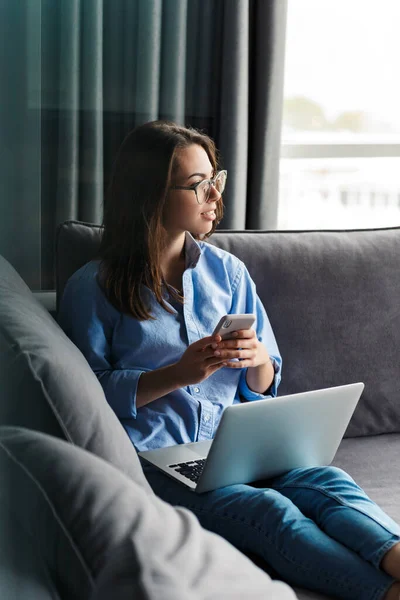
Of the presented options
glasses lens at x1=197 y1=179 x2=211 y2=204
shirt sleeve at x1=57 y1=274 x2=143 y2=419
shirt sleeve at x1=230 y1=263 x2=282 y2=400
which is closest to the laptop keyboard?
shirt sleeve at x1=57 y1=274 x2=143 y2=419

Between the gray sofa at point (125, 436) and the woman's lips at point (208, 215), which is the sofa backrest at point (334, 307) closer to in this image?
the gray sofa at point (125, 436)

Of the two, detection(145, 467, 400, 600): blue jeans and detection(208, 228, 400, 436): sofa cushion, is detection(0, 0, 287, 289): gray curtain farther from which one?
detection(145, 467, 400, 600): blue jeans

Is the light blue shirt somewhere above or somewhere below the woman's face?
below

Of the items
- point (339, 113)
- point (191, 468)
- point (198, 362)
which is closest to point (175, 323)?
point (198, 362)

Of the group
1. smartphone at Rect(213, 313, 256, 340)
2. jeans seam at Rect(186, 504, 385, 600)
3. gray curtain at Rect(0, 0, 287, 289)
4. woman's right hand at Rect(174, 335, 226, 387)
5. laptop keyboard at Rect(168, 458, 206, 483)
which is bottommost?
jeans seam at Rect(186, 504, 385, 600)

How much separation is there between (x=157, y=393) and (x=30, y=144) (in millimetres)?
555

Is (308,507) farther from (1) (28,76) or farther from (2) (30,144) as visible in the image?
(1) (28,76)

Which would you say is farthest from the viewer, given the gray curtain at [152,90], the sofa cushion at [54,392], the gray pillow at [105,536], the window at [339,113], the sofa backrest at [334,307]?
the window at [339,113]

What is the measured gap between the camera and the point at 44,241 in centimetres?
191

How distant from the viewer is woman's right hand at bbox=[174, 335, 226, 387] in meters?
1.35

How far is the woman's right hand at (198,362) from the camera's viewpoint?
4.43 ft

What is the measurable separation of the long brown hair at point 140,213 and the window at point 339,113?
1.04 m

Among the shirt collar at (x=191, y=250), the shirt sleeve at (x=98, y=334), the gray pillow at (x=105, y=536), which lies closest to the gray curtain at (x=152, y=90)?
the shirt sleeve at (x=98, y=334)

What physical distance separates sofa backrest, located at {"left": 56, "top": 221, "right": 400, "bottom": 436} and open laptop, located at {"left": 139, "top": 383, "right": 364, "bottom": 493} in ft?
1.27
